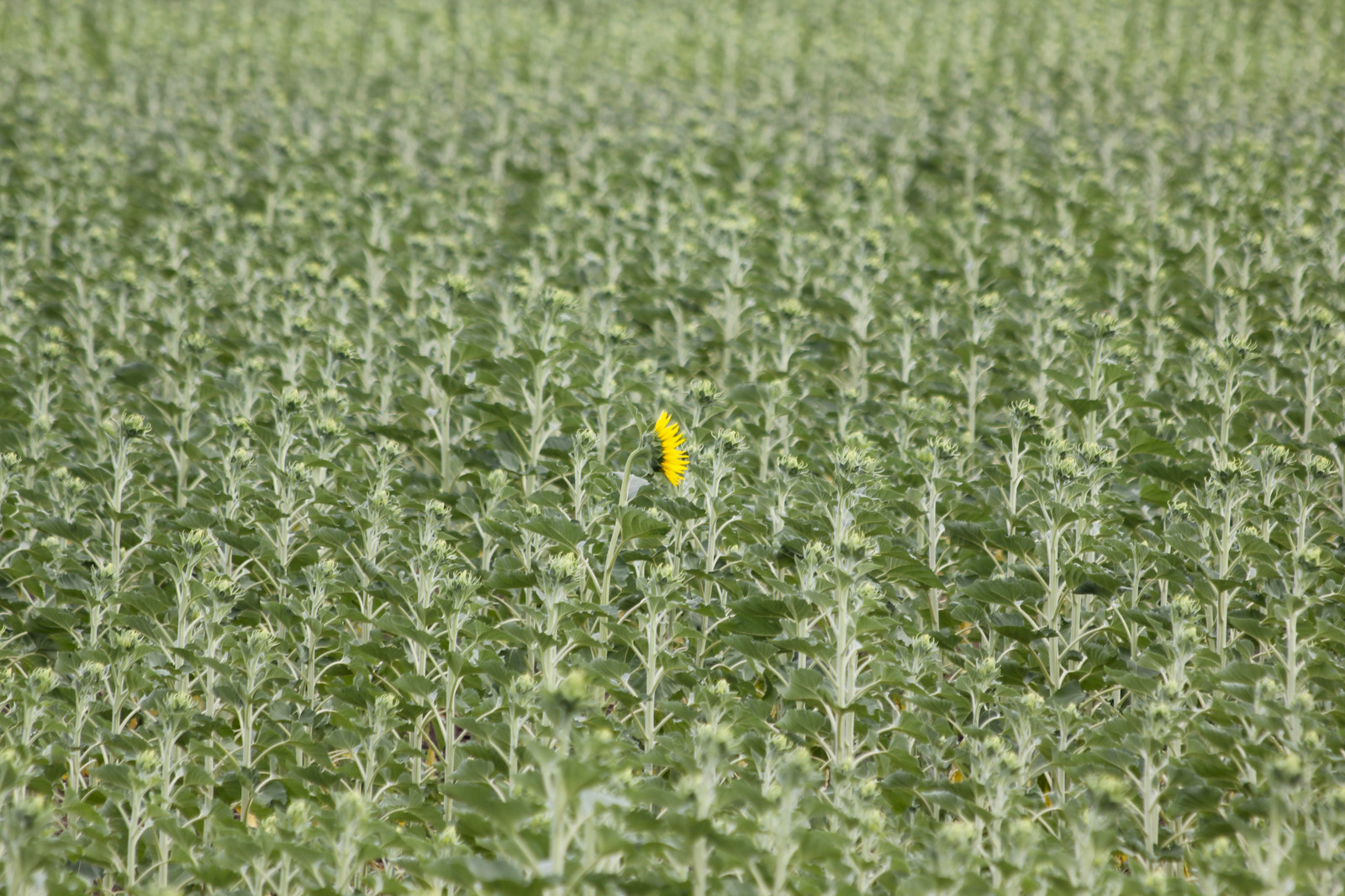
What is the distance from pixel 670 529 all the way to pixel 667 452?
321 mm

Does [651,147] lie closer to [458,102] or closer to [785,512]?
[458,102]

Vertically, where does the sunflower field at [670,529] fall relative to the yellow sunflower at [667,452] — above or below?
below

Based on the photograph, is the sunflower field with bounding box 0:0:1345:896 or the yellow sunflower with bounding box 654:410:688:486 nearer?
the sunflower field with bounding box 0:0:1345:896

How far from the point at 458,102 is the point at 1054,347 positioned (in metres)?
7.77

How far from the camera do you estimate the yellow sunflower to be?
4375mm

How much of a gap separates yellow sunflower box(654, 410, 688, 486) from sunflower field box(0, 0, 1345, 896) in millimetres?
23

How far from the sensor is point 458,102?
38.2 feet

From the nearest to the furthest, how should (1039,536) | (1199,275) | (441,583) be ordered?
(441,583), (1039,536), (1199,275)

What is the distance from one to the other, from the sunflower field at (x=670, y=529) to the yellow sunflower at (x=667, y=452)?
2cm

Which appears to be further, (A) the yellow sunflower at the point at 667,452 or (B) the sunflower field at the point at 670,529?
(A) the yellow sunflower at the point at 667,452

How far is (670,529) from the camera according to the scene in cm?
450

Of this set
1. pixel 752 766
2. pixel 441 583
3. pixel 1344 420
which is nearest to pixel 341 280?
pixel 441 583

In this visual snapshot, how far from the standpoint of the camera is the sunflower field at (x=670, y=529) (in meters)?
3.36

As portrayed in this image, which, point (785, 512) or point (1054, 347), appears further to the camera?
point (1054, 347)
